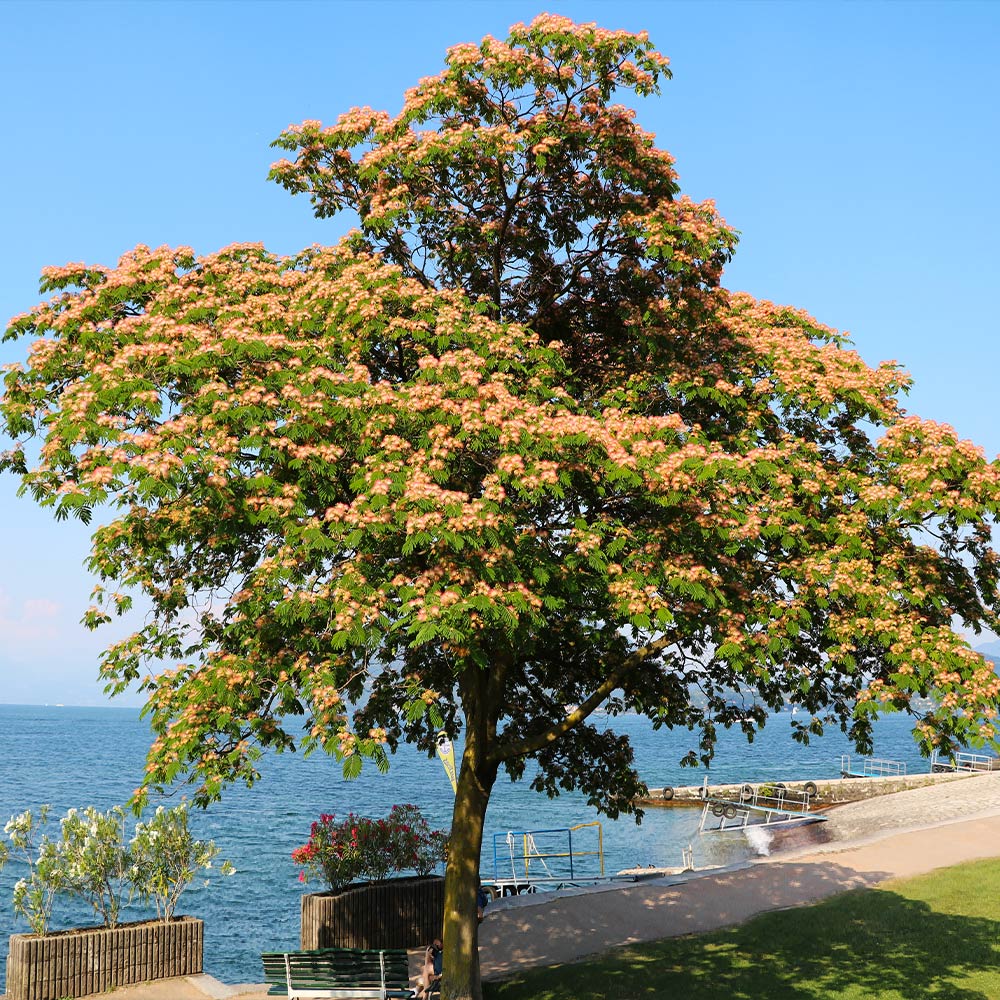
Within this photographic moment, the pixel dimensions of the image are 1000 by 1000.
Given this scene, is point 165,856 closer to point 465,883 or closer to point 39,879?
point 39,879

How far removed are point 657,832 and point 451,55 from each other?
165ft

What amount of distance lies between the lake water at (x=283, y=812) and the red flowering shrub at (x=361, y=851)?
202 inches

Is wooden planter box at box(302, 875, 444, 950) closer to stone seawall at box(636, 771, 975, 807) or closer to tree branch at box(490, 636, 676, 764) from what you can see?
tree branch at box(490, 636, 676, 764)

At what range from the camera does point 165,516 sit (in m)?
11.7

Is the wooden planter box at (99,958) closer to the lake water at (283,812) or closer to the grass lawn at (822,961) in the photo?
the grass lawn at (822,961)

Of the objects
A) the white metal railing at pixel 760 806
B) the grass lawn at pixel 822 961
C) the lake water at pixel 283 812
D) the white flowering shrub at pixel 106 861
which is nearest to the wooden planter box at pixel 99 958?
the white flowering shrub at pixel 106 861

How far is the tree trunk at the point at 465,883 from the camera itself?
1554 centimetres

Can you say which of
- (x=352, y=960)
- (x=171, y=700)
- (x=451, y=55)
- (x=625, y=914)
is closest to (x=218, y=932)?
(x=625, y=914)

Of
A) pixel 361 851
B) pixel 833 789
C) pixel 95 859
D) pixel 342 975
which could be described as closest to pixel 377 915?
pixel 361 851

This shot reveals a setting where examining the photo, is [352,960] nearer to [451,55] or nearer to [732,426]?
[732,426]

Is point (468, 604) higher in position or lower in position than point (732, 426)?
lower

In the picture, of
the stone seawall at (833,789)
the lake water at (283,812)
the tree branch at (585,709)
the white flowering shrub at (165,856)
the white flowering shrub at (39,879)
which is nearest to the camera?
the tree branch at (585,709)

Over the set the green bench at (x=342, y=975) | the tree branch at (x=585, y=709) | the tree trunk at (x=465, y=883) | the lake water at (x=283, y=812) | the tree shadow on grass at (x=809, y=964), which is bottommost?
the lake water at (x=283, y=812)

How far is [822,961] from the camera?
58.9 feet
